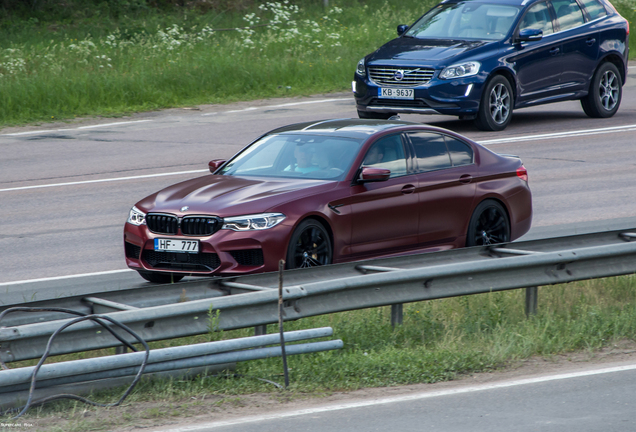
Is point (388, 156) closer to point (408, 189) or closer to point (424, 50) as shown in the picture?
point (408, 189)

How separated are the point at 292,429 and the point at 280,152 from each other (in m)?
4.60

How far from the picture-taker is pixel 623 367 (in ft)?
23.1

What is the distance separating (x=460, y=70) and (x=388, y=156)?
7958 millimetres

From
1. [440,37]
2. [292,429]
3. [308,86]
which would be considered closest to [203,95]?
[308,86]

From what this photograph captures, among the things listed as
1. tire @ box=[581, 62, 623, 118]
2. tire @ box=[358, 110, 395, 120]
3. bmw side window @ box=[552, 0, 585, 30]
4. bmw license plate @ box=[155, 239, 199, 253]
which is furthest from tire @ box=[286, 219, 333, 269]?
tire @ box=[581, 62, 623, 118]

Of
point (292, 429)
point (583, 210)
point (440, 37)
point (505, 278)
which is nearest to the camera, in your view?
point (292, 429)

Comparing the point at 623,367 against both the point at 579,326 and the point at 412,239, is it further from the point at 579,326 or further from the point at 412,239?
the point at 412,239

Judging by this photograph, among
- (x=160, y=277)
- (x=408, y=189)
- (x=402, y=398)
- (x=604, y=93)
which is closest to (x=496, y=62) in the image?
(x=604, y=93)

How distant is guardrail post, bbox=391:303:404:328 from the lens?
25.5 ft

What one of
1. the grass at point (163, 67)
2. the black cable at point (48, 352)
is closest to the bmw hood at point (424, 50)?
the grass at point (163, 67)

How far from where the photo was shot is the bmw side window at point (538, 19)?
1870cm

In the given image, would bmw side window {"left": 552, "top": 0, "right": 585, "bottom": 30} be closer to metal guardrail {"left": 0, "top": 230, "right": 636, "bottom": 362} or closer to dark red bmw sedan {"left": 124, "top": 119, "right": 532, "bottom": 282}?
dark red bmw sedan {"left": 124, "top": 119, "right": 532, "bottom": 282}

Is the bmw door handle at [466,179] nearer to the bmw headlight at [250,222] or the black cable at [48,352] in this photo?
the bmw headlight at [250,222]

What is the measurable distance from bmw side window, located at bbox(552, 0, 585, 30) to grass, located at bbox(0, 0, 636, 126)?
19.9 ft
